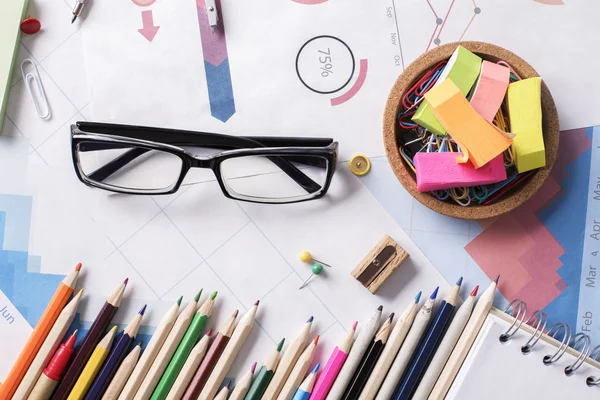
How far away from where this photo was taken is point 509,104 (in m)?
0.78

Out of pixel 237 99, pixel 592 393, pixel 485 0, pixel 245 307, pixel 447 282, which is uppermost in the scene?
pixel 237 99

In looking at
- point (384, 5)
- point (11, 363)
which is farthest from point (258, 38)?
point (11, 363)

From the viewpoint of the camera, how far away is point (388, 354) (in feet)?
2.73

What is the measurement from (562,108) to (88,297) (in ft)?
2.32

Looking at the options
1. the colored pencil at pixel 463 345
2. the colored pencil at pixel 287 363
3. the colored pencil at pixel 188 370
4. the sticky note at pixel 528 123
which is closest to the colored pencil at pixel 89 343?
the colored pencil at pixel 188 370

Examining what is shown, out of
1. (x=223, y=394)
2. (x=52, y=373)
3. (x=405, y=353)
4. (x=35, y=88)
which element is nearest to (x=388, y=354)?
(x=405, y=353)

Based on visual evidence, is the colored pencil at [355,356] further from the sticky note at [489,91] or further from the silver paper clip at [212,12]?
the silver paper clip at [212,12]

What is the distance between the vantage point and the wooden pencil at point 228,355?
84 cm

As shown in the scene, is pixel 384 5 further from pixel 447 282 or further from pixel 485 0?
pixel 447 282

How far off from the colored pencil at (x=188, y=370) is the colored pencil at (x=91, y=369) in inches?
4.2

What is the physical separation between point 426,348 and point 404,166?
248 mm

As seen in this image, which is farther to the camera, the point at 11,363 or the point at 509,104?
the point at 11,363

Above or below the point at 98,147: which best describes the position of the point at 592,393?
below

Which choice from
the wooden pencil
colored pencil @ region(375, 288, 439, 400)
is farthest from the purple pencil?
colored pencil @ region(375, 288, 439, 400)
